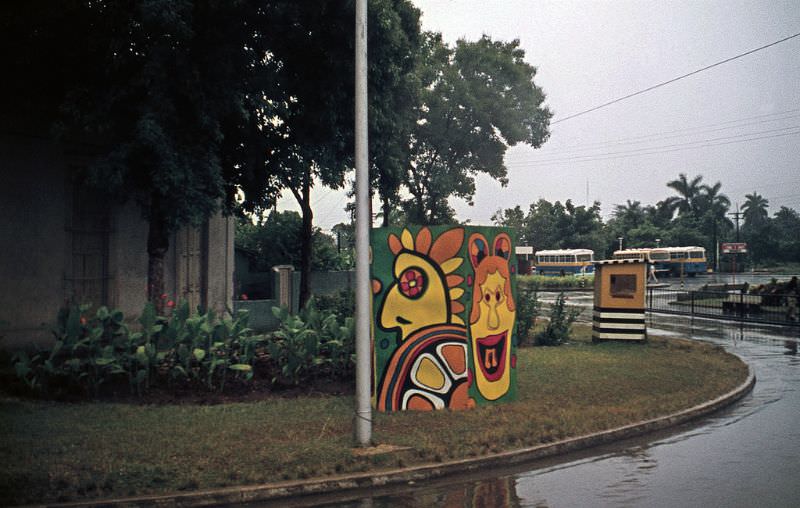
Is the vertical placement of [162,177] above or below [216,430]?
above

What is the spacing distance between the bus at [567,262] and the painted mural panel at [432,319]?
52.4 m

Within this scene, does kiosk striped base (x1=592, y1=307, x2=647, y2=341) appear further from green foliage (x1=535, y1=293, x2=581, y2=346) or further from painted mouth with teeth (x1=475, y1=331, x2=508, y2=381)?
painted mouth with teeth (x1=475, y1=331, x2=508, y2=381)

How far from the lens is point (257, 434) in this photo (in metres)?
7.57

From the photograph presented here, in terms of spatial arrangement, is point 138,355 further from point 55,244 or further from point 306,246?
point 306,246

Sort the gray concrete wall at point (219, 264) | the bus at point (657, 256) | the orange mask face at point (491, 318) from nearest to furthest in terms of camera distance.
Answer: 1. the orange mask face at point (491, 318)
2. the gray concrete wall at point (219, 264)
3. the bus at point (657, 256)

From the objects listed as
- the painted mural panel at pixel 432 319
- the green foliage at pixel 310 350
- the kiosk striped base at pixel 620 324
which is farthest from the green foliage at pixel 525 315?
the painted mural panel at pixel 432 319

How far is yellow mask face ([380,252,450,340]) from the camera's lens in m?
8.97

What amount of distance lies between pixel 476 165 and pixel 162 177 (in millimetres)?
22511

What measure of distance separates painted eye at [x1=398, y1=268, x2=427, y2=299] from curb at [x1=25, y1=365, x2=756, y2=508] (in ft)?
8.77

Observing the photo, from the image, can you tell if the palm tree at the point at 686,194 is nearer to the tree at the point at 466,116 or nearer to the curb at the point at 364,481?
the tree at the point at 466,116

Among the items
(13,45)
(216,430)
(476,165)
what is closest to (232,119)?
(13,45)

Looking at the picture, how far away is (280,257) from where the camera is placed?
84.3 ft

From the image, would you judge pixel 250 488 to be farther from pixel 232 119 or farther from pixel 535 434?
pixel 232 119

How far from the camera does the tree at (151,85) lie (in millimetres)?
10844
